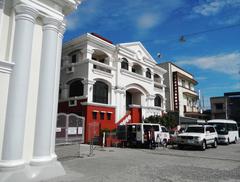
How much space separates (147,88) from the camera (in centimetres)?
2944

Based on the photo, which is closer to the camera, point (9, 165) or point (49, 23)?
point (9, 165)

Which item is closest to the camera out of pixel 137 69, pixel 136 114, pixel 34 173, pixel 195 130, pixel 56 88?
pixel 34 173

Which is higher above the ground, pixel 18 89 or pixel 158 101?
pixel 158 101

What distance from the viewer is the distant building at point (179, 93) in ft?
126

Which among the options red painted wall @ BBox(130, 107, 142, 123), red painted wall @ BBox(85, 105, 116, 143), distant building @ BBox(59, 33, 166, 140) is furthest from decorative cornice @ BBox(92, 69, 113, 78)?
red painted wall @ BBox(130, 107, 142, 123)

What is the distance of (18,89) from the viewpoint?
7.57 meters

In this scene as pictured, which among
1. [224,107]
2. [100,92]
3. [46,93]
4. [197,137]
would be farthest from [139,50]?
[224,107]

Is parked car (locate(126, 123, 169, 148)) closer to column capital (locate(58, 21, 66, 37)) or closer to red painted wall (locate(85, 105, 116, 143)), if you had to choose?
red painted wall (locate(85, 105, 116, 143))

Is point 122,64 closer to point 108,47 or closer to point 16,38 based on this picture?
point 108,47

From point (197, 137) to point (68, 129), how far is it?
1078cm

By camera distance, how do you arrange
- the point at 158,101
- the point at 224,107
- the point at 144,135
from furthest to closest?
the point at 224,107 < the point at 158,101 < the point at 144,135

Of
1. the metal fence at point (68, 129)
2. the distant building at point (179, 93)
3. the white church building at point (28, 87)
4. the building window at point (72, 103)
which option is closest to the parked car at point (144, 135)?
the building window at point (72, 103)

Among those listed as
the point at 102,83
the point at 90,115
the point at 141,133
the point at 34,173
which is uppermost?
the point at 102,83

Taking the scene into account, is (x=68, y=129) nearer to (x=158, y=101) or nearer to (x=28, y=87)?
(x=28, y=87)
